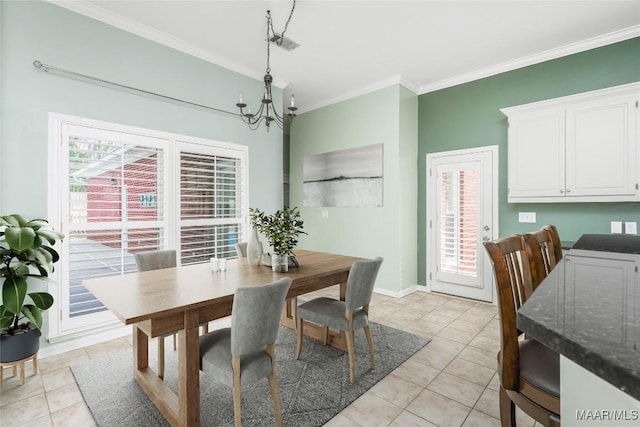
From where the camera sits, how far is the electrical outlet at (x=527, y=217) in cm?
373

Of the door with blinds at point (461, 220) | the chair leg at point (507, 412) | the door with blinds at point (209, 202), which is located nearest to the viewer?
the chair leg at point (507, 412)

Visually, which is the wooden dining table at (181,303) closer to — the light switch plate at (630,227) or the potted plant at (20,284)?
the potted plant at (20,284)

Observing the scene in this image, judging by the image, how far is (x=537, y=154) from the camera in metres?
3.47

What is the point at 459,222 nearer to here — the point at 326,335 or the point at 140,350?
the point at 326,335

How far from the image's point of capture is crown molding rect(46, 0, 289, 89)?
279cm

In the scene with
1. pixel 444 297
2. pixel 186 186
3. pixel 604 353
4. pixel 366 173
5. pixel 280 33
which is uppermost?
pixel 280 33

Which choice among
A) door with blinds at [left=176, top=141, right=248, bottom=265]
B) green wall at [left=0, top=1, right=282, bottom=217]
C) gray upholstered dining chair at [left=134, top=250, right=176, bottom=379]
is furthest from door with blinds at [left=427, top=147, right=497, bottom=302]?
gray upholstered dining chair at [left=134, top=250, right=176, bottom=379]

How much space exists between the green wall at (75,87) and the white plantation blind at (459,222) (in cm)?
311

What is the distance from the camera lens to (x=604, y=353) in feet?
1.52

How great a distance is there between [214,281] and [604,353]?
2.01 m

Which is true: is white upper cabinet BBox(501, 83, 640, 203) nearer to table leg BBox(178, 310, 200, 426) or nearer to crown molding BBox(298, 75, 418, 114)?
crown molding BBox(298, 75, 418, 114)

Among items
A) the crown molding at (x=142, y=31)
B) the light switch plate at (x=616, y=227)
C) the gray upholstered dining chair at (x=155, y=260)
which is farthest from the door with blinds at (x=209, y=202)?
the light switch plate at (x=616, y=227)

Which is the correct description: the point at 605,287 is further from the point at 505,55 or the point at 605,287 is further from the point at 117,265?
the point at 505,55

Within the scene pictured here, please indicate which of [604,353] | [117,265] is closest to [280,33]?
[117,265]
